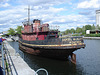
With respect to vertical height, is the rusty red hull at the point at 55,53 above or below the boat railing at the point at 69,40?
below

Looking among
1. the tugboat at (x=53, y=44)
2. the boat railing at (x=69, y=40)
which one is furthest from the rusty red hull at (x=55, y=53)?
the boat railing at (x=69, y=40)

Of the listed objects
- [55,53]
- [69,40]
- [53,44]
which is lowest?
[55,53]

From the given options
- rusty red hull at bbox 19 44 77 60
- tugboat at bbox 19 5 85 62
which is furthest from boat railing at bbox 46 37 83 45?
rusty red hull at bbox 19 44 77 60

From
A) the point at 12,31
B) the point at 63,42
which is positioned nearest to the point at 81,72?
the point at 63,42

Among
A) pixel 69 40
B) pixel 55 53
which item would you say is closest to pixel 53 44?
pixel 55 53

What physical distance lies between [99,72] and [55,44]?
21.0 feet

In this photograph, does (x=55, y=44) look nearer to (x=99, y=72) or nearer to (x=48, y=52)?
(x=48, y=52)

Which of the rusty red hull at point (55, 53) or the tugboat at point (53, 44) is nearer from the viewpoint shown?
the tugboat at point (53, 44)

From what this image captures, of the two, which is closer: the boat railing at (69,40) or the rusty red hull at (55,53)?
the boat railing at (69,40)

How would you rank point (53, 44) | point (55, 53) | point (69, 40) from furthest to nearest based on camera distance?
point (55, 53)
point (53, 44)
point (69, 40)

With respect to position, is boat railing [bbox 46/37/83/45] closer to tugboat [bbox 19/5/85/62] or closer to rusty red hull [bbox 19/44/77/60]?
tugboat [bbox 19/5/85/62]

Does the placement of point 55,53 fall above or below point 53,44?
below

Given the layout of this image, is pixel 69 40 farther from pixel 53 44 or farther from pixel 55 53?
pixel 55 53

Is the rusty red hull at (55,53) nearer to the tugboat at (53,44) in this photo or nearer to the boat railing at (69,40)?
the tugboat at (53,44)
